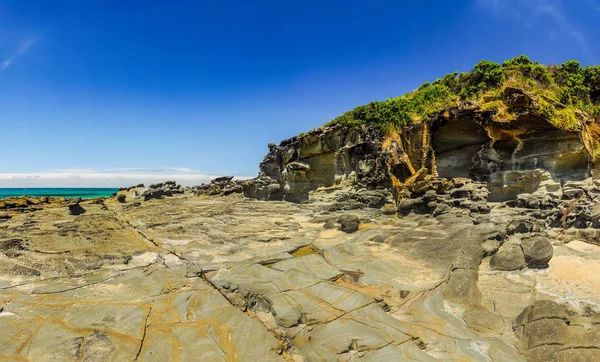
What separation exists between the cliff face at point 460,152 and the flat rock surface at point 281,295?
3.63m

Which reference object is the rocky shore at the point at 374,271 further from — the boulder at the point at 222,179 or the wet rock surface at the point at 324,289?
the boulder at the point at 222,179

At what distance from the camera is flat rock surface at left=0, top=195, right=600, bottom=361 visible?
556cm

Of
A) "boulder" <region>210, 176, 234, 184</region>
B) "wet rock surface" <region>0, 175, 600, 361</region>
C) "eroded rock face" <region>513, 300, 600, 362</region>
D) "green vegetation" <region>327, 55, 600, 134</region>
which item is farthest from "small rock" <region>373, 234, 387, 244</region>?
"boulder" <region>210, 176, 234, 184</region>

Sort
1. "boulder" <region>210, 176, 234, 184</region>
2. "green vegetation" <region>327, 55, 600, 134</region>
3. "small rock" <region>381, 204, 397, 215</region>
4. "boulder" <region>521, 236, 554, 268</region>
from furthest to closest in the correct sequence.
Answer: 1. "boulder" <region>210, 176, 234, 184</region>
2. "small rock" <region>381, 204, 397, 215</region>
3. "green vegetation" <region>327, 55, 600, 134</region>
4. "boulder" <region>521, 236, 554, 268</region>

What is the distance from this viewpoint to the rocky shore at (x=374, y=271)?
223 inches

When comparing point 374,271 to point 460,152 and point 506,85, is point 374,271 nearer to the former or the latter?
point 460,152

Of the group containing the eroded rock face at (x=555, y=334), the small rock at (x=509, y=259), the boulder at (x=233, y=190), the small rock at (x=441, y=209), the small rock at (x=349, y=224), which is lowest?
the eroded rock face at (x=555, y=334)

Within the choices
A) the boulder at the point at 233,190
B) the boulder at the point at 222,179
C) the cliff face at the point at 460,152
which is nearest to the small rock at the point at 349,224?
the cliff face at the point at 460,152

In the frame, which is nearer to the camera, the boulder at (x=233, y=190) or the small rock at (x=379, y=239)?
the small rock at (x=379, y=239)

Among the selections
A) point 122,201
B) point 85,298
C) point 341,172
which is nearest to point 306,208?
point 341,172

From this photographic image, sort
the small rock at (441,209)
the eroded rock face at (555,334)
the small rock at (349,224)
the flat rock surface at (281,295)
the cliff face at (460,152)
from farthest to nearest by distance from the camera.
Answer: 1. the small rock at (441,209)
2. the small rock at (349,224)
3. the cliff face at (460,152)
4. the flat rock surface at (281,295)
5. the eroded rock face at (555,334)

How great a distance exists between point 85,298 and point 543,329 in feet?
31.7

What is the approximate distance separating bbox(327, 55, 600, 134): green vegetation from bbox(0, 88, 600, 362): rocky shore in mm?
713

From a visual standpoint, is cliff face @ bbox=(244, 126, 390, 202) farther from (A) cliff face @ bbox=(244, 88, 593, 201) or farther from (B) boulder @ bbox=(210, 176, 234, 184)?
(B) boulder @ bbox=(210, 176, 234, 184)
